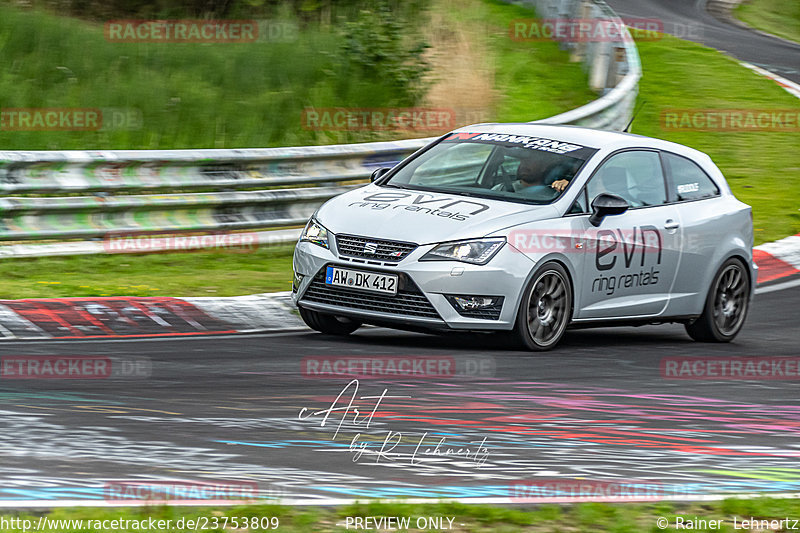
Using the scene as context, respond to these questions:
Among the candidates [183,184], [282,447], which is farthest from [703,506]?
[183,184]

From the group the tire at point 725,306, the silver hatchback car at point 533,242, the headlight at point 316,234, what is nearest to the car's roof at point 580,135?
the silver hatchback car at point 533,242

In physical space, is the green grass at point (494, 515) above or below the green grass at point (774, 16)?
above

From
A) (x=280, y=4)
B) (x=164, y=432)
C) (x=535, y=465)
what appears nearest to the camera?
(x=535, y=465)

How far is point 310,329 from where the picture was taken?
32.8 ft

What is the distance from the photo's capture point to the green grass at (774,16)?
35.8 metres

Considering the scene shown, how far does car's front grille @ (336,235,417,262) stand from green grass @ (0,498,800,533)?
3959mm

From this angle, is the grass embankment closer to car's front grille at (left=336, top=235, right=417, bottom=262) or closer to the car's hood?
Answer: the car's hood

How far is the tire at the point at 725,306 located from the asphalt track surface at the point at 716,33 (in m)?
15.8

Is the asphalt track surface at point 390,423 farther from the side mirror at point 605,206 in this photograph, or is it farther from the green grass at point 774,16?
the green grass at point 774,16

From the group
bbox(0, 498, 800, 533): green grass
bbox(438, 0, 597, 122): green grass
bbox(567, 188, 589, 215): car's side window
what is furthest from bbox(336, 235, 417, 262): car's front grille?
bbox(438, 0, 597, 122): green grass

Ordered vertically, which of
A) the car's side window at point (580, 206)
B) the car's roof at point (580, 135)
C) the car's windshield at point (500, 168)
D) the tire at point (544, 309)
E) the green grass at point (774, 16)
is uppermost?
the car's roof at point (580, 135)

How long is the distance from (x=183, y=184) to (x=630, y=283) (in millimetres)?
4543

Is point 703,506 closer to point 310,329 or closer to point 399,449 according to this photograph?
point 399,449

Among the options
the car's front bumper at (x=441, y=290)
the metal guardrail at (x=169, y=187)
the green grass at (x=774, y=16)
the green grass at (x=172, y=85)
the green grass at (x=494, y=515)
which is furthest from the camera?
the green grass at (x=774, y=16)
